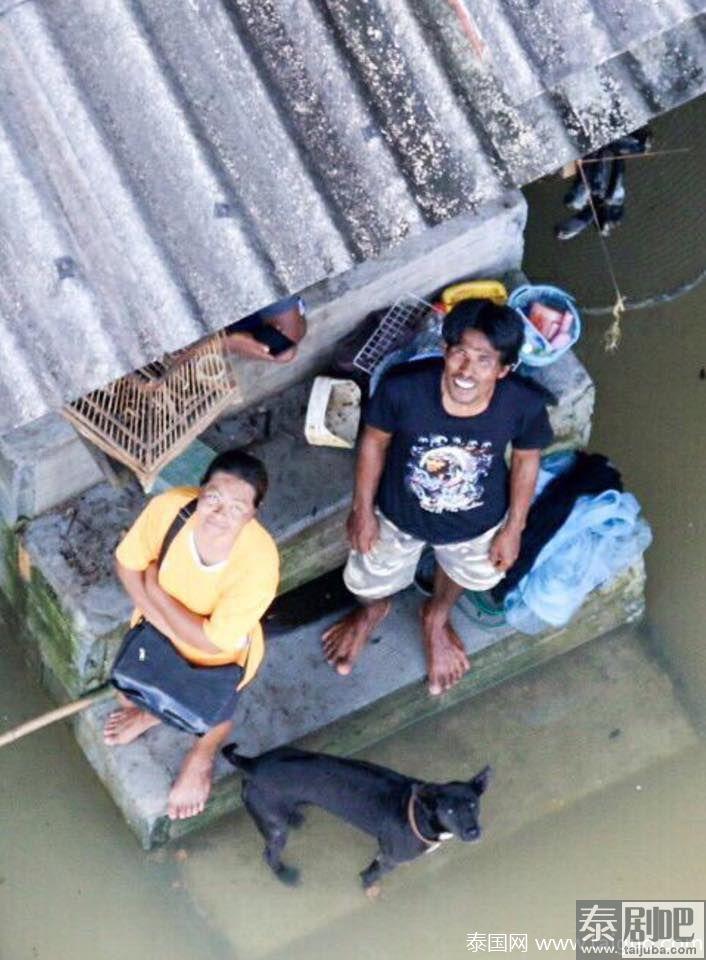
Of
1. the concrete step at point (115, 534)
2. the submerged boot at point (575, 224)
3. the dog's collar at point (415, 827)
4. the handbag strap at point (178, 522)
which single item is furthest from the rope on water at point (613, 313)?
the handbag strap at point (178, 522)

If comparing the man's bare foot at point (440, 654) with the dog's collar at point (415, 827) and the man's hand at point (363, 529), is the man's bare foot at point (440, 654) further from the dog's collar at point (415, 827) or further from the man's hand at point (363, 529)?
the dog's collar at point (415, 827)

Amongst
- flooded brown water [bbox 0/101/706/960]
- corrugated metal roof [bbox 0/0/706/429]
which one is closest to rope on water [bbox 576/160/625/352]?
flooded brown water [bbox 0/101/706/960]

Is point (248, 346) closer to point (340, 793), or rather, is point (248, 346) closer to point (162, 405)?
point (162, 405)

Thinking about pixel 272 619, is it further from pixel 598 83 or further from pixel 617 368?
pixel 598 83

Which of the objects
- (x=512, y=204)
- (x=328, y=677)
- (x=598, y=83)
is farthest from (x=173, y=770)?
(x=598, y=83)

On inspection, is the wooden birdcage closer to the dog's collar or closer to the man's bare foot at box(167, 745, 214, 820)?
the man's bare foot at box(167, 745, 214, 820)
